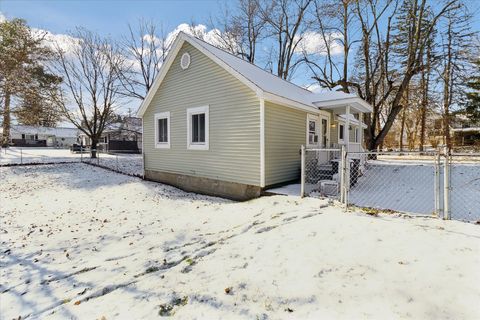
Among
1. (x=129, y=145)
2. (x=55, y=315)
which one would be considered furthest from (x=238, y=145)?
(x=129, y=145)

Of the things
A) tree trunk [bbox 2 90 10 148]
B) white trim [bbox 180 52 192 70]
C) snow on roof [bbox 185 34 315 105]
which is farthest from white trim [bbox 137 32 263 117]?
tree trunk [bbox 2 90 10 148]

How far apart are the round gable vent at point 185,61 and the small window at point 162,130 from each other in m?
2.12

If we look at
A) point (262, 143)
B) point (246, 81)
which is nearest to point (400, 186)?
point (262, 143)

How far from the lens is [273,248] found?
4.02 meters

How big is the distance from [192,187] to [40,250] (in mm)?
5497

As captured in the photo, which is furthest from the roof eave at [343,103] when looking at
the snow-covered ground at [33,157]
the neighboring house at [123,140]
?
the neighboring house at [123,140]

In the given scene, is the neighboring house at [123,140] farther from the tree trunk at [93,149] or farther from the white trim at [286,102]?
the white trim at [286,102]

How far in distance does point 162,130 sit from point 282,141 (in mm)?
5845

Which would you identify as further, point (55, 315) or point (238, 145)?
point (238, 145)

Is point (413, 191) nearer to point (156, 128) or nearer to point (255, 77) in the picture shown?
point (255, 77)

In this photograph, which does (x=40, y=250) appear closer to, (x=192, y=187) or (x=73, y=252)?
(x=73, y=252)

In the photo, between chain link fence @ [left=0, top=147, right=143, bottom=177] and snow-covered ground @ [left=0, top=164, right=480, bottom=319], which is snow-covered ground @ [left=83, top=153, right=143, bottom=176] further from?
snow-covered ground @ [left=0, top=164, right=480, bottom=319]

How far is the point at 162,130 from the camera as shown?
38.3 feet

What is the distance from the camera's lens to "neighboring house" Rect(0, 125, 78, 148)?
42.5 metres
